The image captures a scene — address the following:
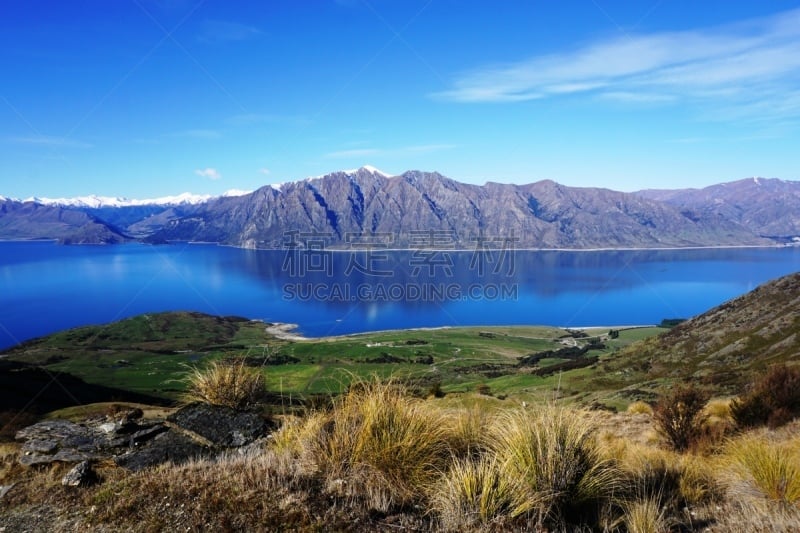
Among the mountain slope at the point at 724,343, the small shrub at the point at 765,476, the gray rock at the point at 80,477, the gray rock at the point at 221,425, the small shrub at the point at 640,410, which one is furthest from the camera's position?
the mountain slope at the point at 724,343

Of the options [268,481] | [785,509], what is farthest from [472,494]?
[785,509]

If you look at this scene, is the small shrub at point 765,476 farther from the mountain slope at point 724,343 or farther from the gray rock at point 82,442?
the mountain slope at point 724,343

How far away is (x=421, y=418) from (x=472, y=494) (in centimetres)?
114

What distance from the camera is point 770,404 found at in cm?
1231

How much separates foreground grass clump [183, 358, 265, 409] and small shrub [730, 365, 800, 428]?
12.0 meters

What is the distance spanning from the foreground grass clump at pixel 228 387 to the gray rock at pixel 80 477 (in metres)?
2.71

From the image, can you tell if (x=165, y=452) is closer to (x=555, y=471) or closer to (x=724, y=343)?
(x=555, y=471)

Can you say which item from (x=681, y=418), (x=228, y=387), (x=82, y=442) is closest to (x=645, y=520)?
(x=228, y=387)

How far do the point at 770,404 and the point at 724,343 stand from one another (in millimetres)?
59533

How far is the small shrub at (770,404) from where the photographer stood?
1180cm

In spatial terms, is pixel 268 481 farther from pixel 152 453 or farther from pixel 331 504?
pixel 152 453

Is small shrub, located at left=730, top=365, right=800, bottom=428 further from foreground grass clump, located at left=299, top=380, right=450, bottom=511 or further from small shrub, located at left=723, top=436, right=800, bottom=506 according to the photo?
foreground grass clump, located at left=299, top=380, right=450, bottom=511

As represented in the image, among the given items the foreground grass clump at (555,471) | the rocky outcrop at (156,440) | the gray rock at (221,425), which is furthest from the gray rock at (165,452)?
the foreground grass clump at (555,471)

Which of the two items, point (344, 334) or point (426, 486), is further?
point (344, 334)
